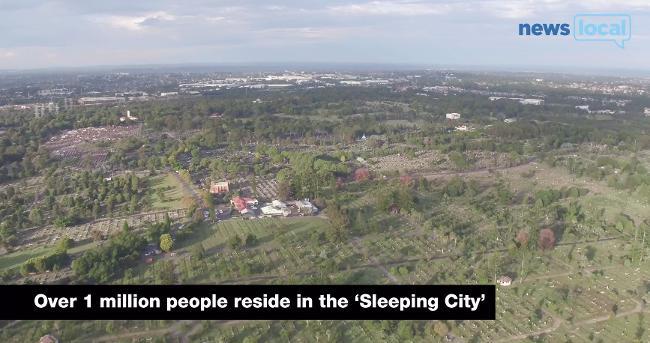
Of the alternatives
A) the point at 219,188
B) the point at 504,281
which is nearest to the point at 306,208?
the point at 219,188

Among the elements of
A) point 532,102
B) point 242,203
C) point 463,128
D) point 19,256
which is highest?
point 532,102

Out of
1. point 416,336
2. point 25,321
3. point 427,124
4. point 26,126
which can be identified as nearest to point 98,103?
point 26,126

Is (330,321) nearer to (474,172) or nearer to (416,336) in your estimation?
(416,336)

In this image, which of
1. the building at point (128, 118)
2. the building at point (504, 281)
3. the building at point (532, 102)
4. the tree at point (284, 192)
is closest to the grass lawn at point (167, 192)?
the tree at point (284, 192)

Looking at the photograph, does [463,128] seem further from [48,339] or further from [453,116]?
[48,339]

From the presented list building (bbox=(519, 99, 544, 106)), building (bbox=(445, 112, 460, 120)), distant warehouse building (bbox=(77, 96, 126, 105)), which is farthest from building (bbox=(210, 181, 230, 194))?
distant warehouse building (bbox=(77, 96, 126, 105))

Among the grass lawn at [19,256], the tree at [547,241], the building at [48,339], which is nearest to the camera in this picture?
the building at [48,339]

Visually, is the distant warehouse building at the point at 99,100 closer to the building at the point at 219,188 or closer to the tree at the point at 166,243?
the building at the point at 219,188
